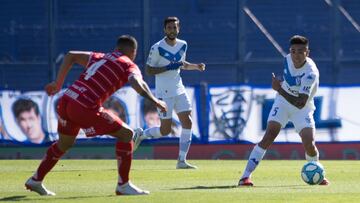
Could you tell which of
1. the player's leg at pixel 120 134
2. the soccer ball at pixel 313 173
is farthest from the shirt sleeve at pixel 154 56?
the player's leg at pixel 120 134

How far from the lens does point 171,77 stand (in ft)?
62.0

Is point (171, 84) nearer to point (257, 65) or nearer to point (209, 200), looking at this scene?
point (209, 200)

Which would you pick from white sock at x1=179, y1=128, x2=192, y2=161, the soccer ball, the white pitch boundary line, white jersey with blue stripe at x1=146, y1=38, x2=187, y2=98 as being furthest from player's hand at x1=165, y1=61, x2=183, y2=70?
the white pitch boundary line

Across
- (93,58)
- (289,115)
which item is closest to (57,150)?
(93,58)

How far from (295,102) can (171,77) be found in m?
4.55

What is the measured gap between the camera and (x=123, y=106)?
86.6 feet

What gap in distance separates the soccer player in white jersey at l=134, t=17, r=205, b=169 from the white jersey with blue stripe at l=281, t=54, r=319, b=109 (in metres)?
3.59

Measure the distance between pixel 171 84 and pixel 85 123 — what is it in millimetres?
6131

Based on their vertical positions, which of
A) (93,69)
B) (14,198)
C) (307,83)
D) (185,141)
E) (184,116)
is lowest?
(185,141)

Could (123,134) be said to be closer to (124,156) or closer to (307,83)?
(124,156)

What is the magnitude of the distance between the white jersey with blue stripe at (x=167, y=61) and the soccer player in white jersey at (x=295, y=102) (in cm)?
380

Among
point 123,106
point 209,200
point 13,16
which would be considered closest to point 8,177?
point 209,200

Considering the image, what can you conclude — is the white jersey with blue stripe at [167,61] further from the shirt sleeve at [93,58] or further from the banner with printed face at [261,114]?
the banner with printed face at [261,114]

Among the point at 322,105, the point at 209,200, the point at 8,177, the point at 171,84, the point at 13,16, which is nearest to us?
the point at 209,200
